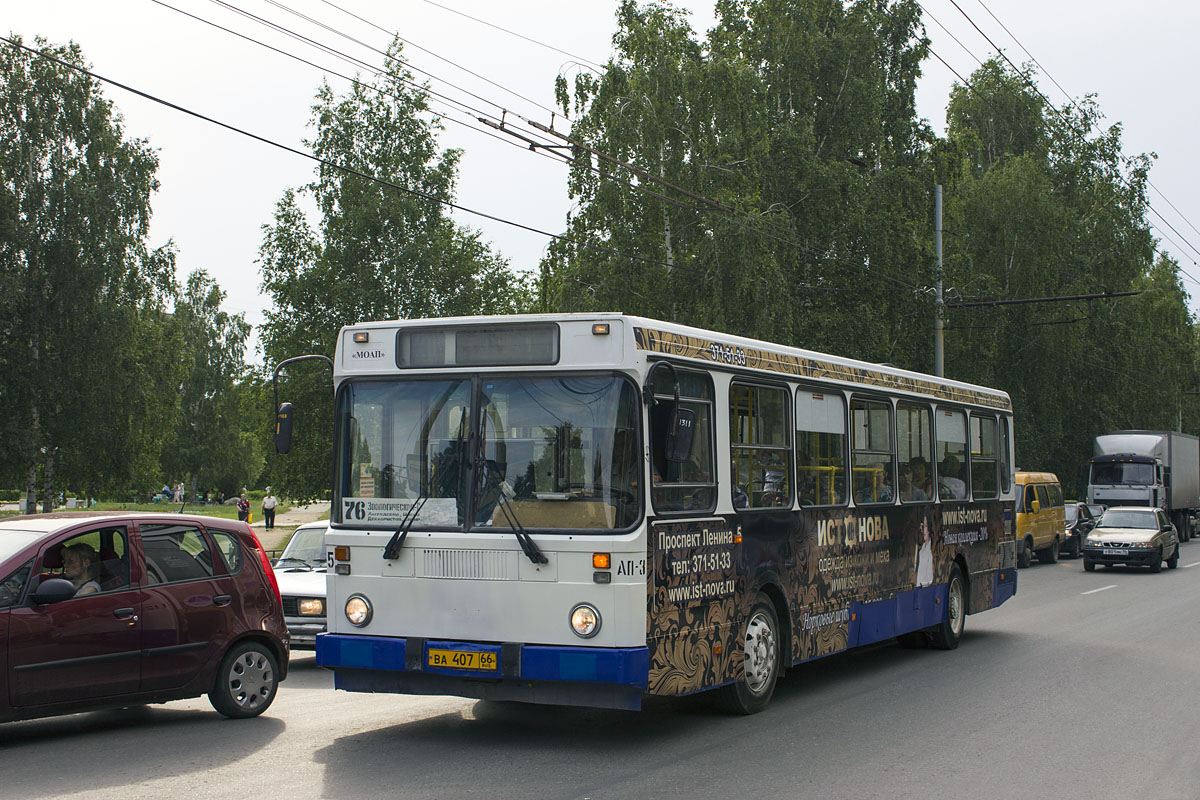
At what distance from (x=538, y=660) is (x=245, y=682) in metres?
2.71

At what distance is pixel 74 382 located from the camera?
37656 mm

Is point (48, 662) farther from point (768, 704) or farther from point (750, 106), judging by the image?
point (750, 106)

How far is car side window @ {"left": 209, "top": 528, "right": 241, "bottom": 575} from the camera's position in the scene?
368 inches

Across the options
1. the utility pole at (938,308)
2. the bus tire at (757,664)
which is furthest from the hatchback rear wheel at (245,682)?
the utility pole at (938,308)

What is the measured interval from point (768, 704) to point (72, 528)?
5350 millimetres

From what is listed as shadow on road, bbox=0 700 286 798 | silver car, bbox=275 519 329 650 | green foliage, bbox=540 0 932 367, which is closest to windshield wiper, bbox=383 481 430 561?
shadow on road, bbox=0 700 286 798

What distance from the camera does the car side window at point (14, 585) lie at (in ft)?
25.7

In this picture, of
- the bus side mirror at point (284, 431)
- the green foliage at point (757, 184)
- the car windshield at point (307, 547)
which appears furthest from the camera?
the green foliage at point (757, 184)

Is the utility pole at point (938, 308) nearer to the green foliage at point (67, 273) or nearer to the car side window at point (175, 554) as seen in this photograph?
the green foliage at point (67, 273)

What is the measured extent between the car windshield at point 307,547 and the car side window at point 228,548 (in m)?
4.97

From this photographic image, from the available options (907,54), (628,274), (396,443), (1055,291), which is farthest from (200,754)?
(1055,291)

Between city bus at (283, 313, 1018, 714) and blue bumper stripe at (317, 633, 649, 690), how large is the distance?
13 mm

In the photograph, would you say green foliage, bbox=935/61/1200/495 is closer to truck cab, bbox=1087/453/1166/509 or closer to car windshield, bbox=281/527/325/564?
truck cab, bbox=1087/453/1166/509

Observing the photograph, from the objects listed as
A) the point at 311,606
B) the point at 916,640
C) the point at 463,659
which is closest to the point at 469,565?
the point at 463,659
